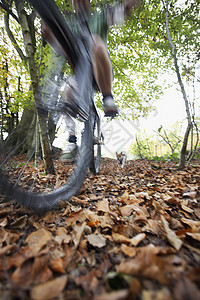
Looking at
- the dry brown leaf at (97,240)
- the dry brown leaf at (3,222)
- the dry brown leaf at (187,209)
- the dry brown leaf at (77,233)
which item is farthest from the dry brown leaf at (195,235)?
the dry brown leaf at (3,222)

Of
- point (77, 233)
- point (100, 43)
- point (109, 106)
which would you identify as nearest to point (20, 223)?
point (77, 233)

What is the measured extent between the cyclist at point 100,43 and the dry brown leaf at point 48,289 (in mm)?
1197

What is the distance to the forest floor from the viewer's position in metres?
0.34

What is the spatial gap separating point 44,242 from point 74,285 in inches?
10.5

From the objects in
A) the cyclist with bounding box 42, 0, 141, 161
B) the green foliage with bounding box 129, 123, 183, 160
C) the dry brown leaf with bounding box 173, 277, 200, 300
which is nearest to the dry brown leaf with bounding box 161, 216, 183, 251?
the dry brown leaf with bounding box 173, 277, 200, 300

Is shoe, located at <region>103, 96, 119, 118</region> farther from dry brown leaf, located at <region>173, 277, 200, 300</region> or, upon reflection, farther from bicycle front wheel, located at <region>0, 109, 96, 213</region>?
dry brown leaf, located at <region>173, 277, 200, 300</region>

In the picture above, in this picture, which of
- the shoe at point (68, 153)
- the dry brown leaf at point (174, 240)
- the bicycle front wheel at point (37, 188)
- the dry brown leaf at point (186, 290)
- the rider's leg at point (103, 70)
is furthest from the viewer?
the shoe at point (68, 153)

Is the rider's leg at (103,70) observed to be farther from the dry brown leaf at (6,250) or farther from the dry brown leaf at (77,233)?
the dry brown leaf at (6,250)

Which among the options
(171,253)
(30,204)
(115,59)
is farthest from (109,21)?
(115,59)

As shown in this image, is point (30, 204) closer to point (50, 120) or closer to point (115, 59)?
point (50, 120)

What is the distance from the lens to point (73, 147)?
167cm

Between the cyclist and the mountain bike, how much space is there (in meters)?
0.13

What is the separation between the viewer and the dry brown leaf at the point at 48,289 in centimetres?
33

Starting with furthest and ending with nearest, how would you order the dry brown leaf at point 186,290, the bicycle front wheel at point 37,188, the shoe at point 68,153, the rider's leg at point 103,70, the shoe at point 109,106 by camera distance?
the shoe at point 68,153, the shoe at point 109,106, the rider's leg at point 103,70, the bicycle front wheel at point 37,188, the dry brown leaf at point 186,290
